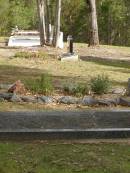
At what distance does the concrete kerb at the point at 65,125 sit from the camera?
25.3 ft

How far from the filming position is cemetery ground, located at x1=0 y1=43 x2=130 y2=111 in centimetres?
1327

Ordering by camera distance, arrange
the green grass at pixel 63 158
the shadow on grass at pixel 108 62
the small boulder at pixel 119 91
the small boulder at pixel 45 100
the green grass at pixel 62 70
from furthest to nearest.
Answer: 1. the shadow on grass at pixel 108 62
2. the green grass at pixel 62 70
3. the small boulder at pixel 119 91
4. the small boulder at pixel 45 100
5. the green grass at pixel 63 158

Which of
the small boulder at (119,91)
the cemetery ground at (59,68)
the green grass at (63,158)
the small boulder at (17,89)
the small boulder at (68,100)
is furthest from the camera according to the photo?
the cemetery ground at (59,68)

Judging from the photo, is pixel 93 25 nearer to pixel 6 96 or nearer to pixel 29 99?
pixel 6 96

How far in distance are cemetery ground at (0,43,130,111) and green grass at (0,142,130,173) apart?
2.96 metres

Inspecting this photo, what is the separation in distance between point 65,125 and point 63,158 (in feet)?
4.85

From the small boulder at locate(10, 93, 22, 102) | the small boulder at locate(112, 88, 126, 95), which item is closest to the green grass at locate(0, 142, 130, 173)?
the small boulder at locate(10, 93, 22, 102)

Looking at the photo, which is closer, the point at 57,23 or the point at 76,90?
the point at 76,90

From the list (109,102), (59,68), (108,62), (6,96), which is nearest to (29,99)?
(6,96)

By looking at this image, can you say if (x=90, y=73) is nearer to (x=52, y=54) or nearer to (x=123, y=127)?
(x=52, y=54)

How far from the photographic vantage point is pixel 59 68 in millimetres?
17328

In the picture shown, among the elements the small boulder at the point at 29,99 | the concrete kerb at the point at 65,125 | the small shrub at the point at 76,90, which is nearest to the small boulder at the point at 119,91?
the small shrub at the point at 76,90

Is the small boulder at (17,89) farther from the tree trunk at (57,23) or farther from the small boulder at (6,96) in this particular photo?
the tree trunk at (57,23)

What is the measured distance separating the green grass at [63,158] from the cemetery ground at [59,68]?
296 centimetres
